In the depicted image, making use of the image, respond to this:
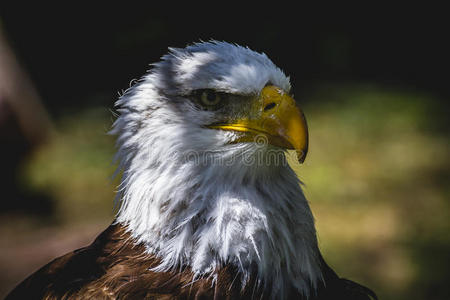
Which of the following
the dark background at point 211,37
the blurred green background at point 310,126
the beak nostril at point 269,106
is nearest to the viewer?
the beak nostril at point 269,106

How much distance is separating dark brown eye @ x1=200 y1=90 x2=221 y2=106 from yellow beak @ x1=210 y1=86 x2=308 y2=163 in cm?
10

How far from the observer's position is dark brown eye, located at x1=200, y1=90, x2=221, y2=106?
2213 millimetres

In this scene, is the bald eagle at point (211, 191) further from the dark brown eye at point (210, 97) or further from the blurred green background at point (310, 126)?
the blurred green background at point (310, 126)

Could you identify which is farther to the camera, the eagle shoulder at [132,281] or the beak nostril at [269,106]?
the beak nostril at [269,106]

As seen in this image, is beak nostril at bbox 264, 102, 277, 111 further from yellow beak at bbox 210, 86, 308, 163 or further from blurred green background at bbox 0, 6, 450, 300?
blurred green background at bbox 0, 6, 450, 300

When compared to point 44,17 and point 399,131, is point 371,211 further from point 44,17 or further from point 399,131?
point 44,17

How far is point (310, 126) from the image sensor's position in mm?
7117

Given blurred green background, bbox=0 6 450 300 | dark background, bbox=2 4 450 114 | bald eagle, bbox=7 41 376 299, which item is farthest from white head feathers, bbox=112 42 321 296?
dark background, bbox=2 4 450 114

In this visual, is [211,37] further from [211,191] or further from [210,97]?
[211,191]

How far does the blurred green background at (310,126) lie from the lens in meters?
4.96

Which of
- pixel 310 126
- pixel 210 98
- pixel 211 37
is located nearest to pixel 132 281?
pixel 210 98

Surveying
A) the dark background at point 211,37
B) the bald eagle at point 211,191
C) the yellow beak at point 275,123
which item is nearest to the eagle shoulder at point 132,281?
the bald eagle at point 211,191

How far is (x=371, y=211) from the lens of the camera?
5.45 metres

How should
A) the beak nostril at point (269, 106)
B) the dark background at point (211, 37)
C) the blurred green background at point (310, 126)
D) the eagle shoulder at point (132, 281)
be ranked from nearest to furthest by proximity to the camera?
the eagle shoulder at point (132, 281)
the beak nostril at point (269, 106)
the blurred green background at point (310, 126)
the dark background at point (211, 37)
